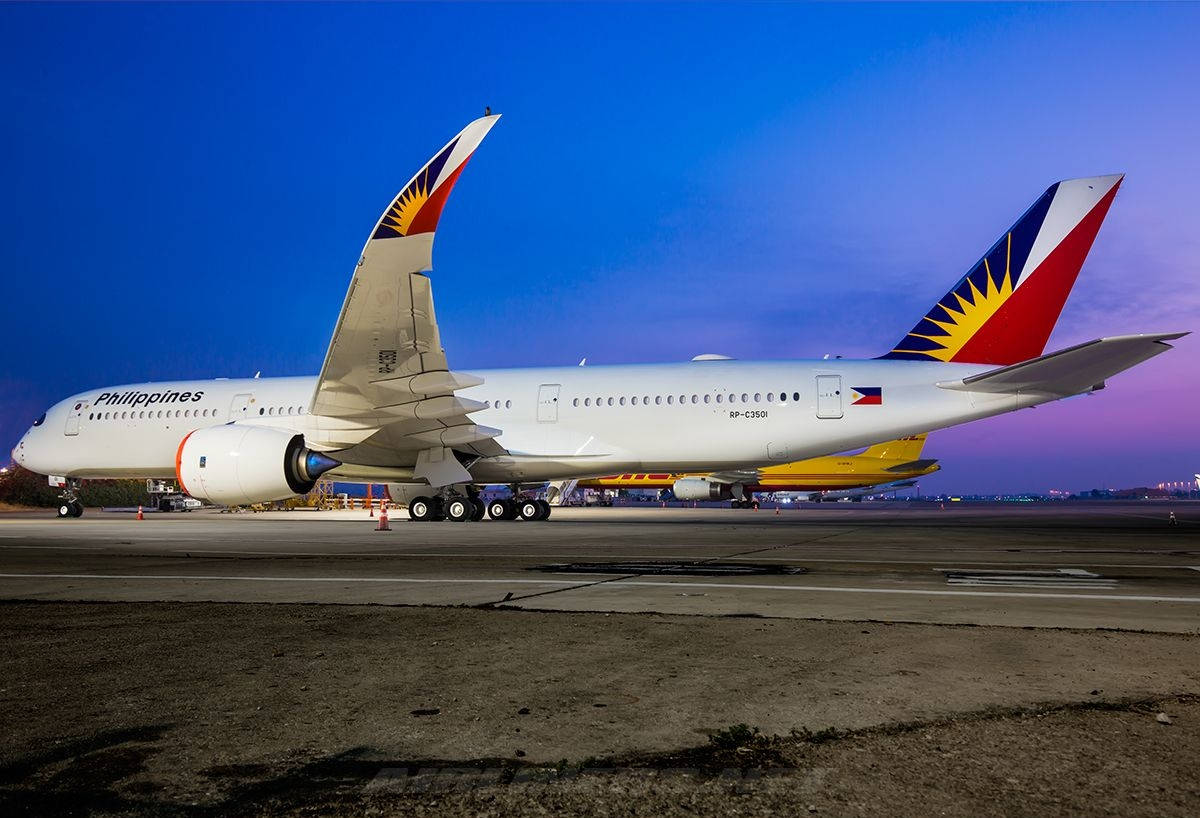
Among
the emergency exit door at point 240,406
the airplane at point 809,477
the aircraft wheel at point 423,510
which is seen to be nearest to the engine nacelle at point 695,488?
the airplane at point 809,477

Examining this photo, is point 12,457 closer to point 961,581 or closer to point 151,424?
point 151,424

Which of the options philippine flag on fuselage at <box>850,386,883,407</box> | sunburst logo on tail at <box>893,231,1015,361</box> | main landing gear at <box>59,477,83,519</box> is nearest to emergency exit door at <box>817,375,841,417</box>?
philippine flag on fuselage at <box>850,386,883,407</box>

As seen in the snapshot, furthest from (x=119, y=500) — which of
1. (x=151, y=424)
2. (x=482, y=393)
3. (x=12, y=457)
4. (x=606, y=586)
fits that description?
(x=606, y=586)

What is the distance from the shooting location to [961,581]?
301 inches

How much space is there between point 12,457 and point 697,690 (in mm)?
29932

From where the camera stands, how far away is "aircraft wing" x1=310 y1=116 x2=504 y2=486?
35.9 ft

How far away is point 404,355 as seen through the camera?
1507 centimetres

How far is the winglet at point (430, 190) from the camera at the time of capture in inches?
412

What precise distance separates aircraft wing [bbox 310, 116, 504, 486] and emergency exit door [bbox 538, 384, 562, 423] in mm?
1452

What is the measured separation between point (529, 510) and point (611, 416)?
17.9 ft

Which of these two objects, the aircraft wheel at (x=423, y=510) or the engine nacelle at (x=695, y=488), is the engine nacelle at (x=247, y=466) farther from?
the engine nacelle at (x=695, y=488)

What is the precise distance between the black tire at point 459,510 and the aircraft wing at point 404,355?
2.03 m

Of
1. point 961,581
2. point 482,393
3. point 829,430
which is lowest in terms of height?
point 961,581

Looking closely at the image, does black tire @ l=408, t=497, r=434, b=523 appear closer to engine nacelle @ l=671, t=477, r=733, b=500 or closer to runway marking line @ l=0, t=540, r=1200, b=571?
runway marking line @ l=0, t=540, r=1200, b=571
